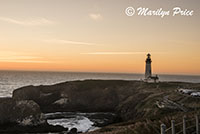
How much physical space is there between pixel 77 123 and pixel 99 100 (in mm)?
20527

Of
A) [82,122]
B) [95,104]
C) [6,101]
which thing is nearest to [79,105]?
[95,104]

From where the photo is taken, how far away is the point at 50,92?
70562mm

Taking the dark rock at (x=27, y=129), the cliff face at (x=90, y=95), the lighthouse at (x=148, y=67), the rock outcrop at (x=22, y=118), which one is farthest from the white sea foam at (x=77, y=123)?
the lighthouse at (x=148, y=67)

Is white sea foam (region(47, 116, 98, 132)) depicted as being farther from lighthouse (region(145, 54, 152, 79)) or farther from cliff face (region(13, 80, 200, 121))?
lighthouse (region(145, 54, 152, 79))

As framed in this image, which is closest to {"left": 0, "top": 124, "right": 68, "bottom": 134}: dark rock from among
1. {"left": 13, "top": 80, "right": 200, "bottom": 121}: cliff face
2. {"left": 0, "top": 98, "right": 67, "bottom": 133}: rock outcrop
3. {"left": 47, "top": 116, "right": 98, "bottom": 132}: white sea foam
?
{"left": 0, "top": 98, "right": 67, "bottom": 133}: rock outcrop

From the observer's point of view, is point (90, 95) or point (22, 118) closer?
point (22, 118)

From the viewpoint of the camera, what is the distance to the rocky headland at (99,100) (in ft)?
139

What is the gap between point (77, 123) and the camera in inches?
1838

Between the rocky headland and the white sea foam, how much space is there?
15.8 ft

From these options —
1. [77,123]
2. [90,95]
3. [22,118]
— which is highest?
[90,95]

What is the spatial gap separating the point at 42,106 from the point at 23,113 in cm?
2089

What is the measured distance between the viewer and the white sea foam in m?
43.0

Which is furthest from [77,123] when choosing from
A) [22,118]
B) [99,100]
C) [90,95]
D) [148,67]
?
[148,67]

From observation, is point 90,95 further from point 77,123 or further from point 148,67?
point 148,67
